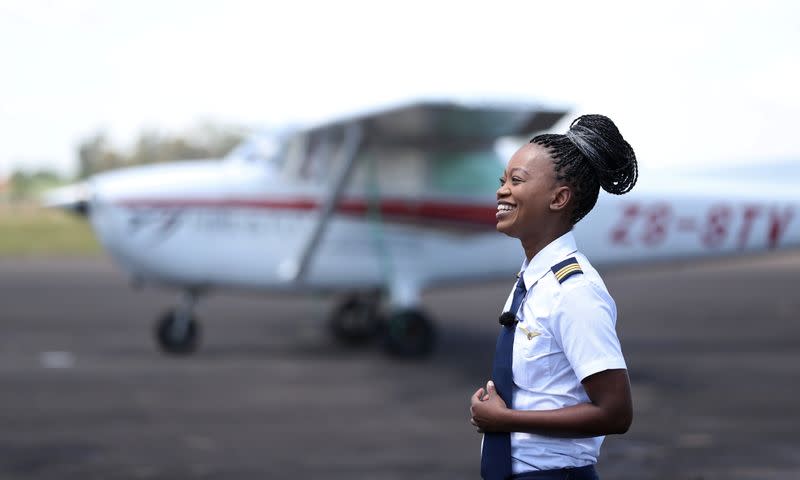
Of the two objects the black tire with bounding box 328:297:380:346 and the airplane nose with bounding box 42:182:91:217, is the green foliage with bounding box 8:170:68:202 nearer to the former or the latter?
the airplane nose with bounding box 42:182:91:217

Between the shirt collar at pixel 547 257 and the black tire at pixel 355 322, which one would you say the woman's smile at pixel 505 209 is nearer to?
the shirt collar at pixel 547 257

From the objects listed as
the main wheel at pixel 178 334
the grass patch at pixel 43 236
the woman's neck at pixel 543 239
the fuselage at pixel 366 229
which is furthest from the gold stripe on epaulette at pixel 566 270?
the grass patch at pixel 43 236

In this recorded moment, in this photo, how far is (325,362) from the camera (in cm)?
977

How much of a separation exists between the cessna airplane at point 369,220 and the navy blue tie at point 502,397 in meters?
7.93

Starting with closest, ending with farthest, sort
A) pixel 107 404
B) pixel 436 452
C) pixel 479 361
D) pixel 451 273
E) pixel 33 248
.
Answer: pixel 436 452, pixel 107 404, pixel 479 361, pixel 451 273, pixel 33 248

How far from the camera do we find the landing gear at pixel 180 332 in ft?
33.3

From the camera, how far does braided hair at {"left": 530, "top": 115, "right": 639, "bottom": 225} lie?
74.6 inches

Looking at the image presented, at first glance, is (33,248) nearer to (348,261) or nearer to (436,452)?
(348,261)

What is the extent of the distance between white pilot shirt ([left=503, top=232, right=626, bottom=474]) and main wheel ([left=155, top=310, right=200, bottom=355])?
341 inches

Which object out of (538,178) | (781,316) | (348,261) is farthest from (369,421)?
(781,316)

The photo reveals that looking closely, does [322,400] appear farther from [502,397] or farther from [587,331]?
[587,331]

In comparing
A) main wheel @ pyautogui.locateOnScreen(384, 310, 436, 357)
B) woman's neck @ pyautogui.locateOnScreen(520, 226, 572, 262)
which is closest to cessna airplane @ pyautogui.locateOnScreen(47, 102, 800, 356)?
main wheel @ pyautogui.locateOnScreen(384, 310, 436, 357)

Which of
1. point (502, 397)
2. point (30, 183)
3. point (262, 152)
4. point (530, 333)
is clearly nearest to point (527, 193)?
point (530, 333)

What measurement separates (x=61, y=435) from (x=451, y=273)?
5135 millimetres
